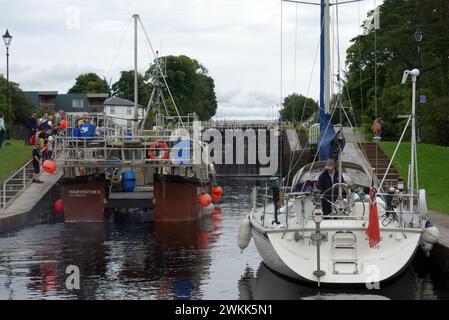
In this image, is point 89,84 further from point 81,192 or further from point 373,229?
point 373,229

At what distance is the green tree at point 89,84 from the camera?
148 meters

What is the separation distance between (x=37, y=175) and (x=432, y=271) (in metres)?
18.0

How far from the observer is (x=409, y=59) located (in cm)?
5725

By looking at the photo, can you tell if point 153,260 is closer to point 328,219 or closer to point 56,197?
point 328,219

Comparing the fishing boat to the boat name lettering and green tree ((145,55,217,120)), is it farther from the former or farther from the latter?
green tree ((145,55,217,120))

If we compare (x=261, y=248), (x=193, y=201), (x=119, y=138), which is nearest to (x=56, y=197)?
(x=119, y=138)

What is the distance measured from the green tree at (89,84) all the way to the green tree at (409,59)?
8234 centimetres


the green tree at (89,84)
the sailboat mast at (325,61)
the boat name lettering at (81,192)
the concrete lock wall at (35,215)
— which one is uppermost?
the green tree at (89,84)

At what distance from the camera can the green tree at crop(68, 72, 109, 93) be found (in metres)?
148

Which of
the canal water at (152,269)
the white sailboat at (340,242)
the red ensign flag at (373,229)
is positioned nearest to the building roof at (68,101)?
the canal water at (152,269)

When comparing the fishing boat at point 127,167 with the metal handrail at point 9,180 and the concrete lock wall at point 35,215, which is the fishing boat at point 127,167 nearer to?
the concrete lock wall at point 35,215

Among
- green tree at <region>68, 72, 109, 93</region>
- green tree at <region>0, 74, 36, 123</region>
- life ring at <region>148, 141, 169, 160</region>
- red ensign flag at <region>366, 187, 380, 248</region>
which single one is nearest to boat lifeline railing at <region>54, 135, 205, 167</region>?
life ring at <region>148, 141, 169, 160</region>

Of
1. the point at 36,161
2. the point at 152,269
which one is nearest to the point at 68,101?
the point at 36,161

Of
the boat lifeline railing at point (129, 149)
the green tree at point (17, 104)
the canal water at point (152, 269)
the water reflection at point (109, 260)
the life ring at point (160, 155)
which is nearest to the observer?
the canal water at point (152, 269)
